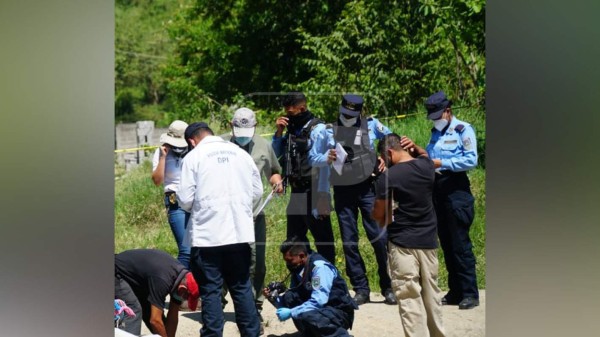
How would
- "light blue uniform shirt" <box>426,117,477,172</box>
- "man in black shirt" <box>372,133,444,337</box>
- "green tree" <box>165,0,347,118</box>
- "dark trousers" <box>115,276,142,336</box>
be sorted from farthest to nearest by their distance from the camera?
1. "green tree" <box>165,0,347,118</box>
2. "light blue uniform shirt" <box>426,117,477,172</box>
3. "man in black shirt" <box>372,133,444,337</box>
4. "dark trousers" <box>115,276,142,336</box>

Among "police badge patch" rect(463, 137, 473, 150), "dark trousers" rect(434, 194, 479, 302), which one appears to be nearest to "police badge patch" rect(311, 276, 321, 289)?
"dark trousers" rect(434, 194, 479, 302)

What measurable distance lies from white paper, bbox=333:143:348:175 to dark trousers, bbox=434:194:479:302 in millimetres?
651

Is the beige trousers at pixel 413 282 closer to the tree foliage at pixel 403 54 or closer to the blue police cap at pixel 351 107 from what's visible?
the blue police cap at pixel 351 107

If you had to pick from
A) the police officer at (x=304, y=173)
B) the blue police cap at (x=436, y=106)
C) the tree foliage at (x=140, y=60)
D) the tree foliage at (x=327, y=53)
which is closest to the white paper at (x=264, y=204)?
the police officer at (x=304, y=173)

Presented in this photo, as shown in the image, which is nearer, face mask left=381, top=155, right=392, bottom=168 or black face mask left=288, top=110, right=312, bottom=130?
face mask left=381, top=155, right=392, bottom=168

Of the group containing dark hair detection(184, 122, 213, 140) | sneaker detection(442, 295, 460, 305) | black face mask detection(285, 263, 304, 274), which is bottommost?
sneaker detection(442, 295, 460, 305)

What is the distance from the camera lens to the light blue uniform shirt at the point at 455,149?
670 cm

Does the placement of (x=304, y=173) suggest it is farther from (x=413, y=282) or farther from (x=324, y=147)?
(x=413, y=282)

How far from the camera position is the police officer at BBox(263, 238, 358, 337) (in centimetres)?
609

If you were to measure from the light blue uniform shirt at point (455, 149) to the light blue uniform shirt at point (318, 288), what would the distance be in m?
1.14

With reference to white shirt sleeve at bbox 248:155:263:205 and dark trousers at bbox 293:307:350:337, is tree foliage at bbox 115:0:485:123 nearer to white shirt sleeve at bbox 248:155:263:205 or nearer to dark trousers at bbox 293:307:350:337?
white shirt sleeve at bbox 248:155:263:205

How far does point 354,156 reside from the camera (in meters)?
6.96
